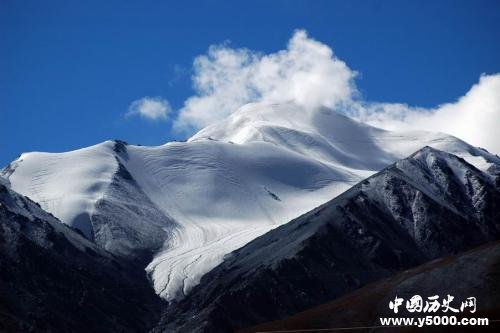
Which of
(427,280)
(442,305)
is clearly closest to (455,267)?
(427,280)

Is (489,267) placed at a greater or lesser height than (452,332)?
greater

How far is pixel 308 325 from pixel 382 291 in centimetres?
1778

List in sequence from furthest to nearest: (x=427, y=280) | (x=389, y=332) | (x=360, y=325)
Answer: (x=427, y=280) < (x=360, y=325) < (x=389, y=332)

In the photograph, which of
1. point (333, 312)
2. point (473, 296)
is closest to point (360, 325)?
point (333, 312)

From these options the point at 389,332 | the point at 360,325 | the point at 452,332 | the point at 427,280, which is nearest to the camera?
the point at 452,332

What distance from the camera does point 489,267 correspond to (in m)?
181

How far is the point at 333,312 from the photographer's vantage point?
597 feet

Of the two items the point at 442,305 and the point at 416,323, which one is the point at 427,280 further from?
the point at 416,323

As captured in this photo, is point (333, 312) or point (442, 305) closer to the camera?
point (442, 305)

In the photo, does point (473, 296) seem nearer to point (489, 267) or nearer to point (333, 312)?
point (489, 267)

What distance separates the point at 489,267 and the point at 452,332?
37.1 metres

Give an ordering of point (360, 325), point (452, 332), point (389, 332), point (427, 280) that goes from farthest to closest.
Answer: point (427, 280)
point (360, 325)
point (389, 332)
point (452, 332)

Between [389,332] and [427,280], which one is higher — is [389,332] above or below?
below

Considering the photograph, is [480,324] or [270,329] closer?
[480,324]
